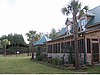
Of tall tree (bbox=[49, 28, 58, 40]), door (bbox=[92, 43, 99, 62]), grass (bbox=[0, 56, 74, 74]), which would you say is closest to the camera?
grass (bbox=[0, 56, 74, 74])

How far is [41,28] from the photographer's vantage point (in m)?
66.1

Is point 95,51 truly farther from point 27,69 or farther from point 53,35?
point 53,35

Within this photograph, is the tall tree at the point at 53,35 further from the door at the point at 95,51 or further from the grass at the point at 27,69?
the grass at the point at 27,69

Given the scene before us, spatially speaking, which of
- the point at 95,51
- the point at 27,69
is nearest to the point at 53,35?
the point at 95,51

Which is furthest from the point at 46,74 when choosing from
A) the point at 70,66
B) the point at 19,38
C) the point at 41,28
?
the point at 19,38

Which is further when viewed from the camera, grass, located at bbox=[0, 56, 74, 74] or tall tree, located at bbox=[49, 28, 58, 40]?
tall tree, located at bbox=[49, 28, 58, 40]

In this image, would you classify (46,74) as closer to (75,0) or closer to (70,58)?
(70,58)

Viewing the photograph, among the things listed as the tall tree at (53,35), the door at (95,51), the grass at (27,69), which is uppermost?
the tall tree at (53,35)

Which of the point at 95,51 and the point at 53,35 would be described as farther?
the point at 53,35

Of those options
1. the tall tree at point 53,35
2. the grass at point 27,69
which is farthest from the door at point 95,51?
the tall tree at point 53,35

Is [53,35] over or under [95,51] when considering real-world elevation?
over

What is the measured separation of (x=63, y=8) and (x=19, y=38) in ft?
188

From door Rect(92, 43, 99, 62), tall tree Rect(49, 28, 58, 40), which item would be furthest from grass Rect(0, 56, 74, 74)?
tall tree Rect(49, 28, 58, 40)

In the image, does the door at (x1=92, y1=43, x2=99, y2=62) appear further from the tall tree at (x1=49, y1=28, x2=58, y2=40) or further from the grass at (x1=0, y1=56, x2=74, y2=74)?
the tall tree at (x1=49, y1=28, x2=58, y2=40)
